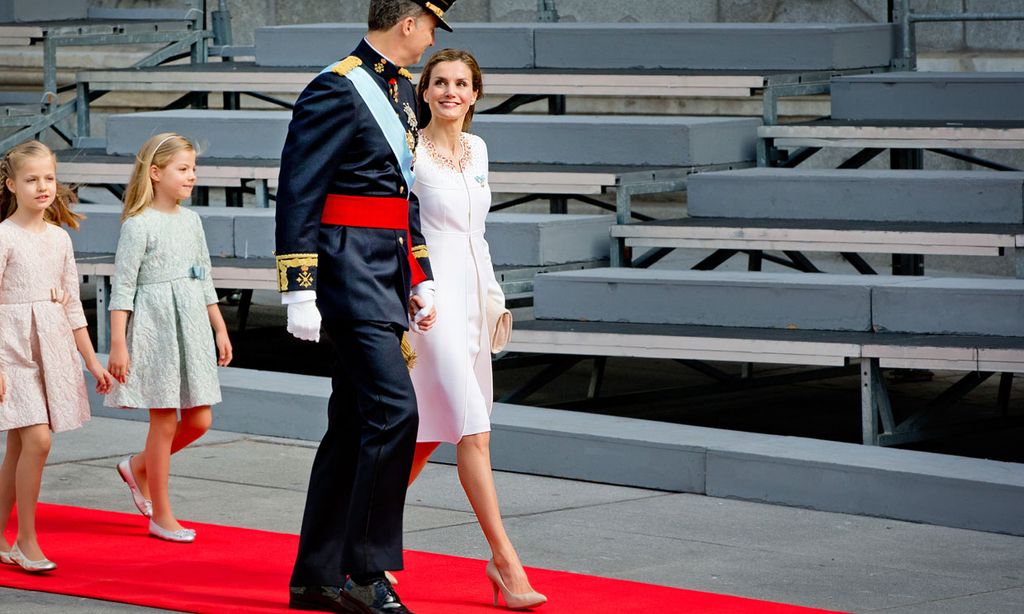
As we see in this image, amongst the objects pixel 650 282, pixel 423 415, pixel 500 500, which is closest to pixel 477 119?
pixel 650 282

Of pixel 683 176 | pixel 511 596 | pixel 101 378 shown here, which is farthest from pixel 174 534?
pixel 683 176

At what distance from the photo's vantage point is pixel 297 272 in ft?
17.7

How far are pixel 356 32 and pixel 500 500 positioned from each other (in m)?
5.87

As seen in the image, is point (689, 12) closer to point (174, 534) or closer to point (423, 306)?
point (174, 534)

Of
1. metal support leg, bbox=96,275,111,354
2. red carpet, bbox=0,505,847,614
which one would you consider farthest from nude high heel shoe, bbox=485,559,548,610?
metal support leg, bbox=96,275,111,354

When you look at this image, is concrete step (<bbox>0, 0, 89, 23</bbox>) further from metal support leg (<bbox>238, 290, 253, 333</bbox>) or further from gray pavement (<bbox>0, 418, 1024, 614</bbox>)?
gray pavement (<bbox>0, 418, 1024, 614</bbox>)

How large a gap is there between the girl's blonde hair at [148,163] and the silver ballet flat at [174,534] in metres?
1.12

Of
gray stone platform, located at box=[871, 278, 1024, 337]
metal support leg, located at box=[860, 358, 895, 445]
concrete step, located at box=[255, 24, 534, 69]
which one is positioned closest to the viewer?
metal support leg, located at box=[860, 358, 895, 445]

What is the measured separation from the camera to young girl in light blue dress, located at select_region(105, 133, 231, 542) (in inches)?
265

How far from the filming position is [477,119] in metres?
11.4

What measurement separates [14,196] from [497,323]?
5.72ft

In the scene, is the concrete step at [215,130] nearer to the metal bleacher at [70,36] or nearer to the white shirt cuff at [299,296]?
the metal bleacher at [70,36]

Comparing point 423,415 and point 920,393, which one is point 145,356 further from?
point 920,393

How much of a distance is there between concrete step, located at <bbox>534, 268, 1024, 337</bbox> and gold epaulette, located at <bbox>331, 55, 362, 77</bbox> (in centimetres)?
359
